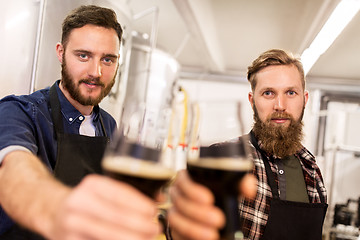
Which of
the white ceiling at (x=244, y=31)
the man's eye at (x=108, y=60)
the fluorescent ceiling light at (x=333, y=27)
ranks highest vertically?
the white ceiling at (x=244, y=31)

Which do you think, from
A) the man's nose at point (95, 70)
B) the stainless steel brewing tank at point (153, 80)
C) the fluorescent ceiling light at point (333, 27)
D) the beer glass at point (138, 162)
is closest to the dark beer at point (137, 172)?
the beer glass at point (138, 162)

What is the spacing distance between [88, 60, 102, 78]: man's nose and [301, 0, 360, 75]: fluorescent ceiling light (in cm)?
254

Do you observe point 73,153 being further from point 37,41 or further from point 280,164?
point 280,164

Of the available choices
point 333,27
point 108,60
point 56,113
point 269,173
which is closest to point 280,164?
point 269,173

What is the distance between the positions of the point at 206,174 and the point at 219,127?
0.16 m

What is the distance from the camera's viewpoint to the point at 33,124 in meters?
1.53

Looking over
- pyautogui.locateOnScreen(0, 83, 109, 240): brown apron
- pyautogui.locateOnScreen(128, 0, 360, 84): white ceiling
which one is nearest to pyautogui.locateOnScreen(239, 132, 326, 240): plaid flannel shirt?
pyautogui.locateOnScreen(0, 83, 109, 240): brown apron

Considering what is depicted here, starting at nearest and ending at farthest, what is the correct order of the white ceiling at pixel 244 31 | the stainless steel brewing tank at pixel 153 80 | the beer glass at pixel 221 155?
the beer glass at pixel 221 155
the stainless steel brewing tank at pixel 153 80
the white ceiling at pixel 244 31

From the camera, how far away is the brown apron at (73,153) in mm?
1617

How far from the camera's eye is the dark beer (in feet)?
1.96

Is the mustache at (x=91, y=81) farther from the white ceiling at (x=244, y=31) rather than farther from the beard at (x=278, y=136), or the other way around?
the white ceiling at (x=244, y=31)

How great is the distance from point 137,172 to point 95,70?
1300 millimetres

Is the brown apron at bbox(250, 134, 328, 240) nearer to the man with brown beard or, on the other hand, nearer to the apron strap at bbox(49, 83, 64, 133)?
the man with brown beard

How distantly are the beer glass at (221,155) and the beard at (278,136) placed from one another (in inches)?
52.9
